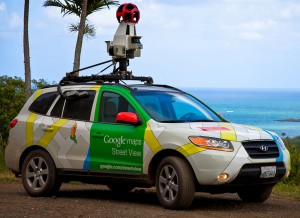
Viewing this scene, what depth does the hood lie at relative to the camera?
39.6ft

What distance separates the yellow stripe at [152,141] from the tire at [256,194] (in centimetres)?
174

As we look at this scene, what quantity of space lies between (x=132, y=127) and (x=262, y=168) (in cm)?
186

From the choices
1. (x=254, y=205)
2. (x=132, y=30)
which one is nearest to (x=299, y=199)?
(x=254, y=205)

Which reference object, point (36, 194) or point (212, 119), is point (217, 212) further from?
point (36, 194)

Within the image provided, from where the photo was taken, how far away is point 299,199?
14586 mm

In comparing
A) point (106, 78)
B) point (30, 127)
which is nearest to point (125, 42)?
point (106, 78)

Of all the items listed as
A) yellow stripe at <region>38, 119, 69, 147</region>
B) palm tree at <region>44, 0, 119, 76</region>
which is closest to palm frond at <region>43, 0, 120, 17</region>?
palm tree at <region>44, 0, 119, 76</region>

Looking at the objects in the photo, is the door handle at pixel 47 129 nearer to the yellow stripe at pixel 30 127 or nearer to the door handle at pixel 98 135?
the yellow stripe at pixel 30 127

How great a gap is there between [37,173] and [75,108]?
3.75ft

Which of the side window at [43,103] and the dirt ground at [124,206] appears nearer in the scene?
the dirt ground at [124,206]

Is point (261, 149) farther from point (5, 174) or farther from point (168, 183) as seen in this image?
point (5, 174)

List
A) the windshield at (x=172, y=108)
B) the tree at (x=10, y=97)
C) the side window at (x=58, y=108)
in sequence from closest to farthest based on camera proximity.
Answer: the windshield at (x=172, y=108)
the side window at (x=58, y=108)
the tree at (x=10, y=97)

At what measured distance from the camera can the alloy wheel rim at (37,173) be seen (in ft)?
45.2

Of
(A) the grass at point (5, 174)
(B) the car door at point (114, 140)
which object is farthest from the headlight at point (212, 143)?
(A) the grass at point (5, 174)
